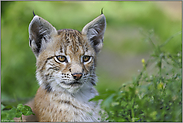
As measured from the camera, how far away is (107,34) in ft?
30.4

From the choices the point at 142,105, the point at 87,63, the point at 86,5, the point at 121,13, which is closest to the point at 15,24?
the point at 86,5

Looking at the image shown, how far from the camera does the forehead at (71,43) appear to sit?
10.6 ft

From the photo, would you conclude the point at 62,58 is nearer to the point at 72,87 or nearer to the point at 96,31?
the point at 72,87

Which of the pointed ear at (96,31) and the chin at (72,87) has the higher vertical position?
the pointed ear at (96,31)

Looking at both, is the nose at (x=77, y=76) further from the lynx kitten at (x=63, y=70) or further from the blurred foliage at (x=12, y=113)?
the blurred foliage at (x=12, y=113)

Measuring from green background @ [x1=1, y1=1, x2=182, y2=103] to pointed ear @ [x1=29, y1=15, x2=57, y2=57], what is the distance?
3.15m

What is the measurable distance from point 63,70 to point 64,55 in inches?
8.4

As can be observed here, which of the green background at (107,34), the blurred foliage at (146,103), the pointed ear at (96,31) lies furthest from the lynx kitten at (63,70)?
the green background at (107,34)

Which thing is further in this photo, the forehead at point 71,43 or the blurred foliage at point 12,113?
the forehead at point 71,43

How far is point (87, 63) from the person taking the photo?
3.32 m

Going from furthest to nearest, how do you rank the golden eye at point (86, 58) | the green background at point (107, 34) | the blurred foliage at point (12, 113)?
the green background at point (107, 34), the golden eye at point (86, 58), the blurred foliage at point (12, 113)

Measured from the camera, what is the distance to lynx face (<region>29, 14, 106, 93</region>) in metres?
3.13

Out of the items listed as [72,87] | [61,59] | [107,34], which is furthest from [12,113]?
[107,34]

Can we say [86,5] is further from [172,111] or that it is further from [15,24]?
[172,111]
